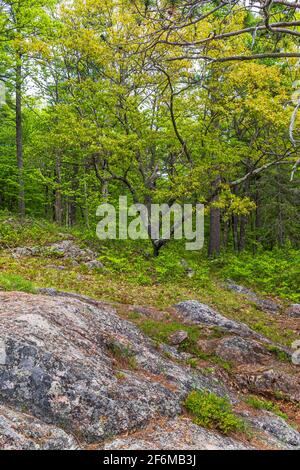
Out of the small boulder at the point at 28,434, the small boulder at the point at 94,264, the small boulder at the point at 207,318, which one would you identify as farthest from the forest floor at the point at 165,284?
the small boulder at the point at 28,434

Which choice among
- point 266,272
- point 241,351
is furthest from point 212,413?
point 266,272

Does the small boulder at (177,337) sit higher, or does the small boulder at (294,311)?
A: the small boulder at (177,337)

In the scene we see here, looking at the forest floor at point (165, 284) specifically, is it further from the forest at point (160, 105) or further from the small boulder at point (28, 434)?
the small boulder at point (28, 434)

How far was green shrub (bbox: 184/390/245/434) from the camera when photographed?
473 cm

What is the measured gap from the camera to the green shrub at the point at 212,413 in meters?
4.73

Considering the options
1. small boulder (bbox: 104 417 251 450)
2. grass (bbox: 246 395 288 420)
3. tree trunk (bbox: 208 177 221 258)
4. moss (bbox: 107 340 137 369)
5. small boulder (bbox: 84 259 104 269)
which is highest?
tree trunk (bbox: 208 177 221 258)

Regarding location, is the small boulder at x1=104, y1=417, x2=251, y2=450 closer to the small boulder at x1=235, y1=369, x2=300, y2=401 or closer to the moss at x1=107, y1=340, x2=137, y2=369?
the moss at x1=107, y1=340, x2=137, y2=369

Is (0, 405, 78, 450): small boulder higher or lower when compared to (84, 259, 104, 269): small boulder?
lower

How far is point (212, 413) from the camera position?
4.91m

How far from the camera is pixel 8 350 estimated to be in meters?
4.34

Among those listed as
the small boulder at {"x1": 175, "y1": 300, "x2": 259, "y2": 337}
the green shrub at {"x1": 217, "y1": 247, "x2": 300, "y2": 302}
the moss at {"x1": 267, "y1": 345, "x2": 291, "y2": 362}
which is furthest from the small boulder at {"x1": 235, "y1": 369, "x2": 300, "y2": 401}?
the green shrub at {"x1": 217, "y1": 247, "x2": 300, "y2": 302}

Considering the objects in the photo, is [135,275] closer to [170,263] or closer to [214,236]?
[170,263]

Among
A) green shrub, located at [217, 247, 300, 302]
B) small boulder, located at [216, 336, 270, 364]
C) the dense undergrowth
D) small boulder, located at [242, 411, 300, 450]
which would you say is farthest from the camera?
green shrub, located at [217, 247, 300, 302]

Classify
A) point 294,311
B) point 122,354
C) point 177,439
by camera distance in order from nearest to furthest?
point 177,439, point 122,354, point 294,311
